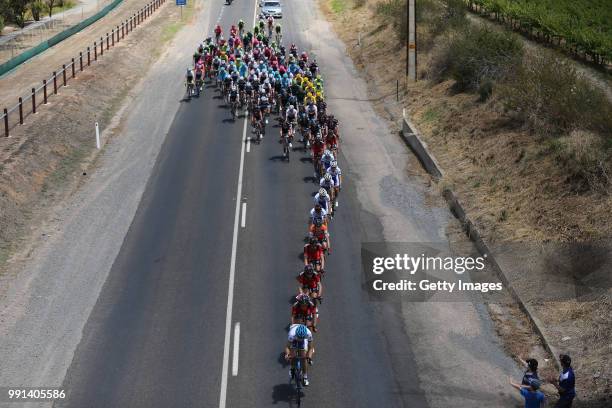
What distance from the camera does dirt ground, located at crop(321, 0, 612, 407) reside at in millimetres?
18938

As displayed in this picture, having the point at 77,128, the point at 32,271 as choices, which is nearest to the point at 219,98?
the point at 77,128

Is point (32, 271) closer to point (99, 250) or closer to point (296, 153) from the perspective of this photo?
point (99, 250)

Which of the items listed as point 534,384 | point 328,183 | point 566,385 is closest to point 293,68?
point 328,183

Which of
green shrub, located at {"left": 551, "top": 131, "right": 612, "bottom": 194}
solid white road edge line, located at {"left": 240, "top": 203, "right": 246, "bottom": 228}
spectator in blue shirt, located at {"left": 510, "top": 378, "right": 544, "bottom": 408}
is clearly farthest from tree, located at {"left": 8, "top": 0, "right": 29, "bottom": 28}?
spectator in blue shirt, located at {"left": 510, "top": 378, "right": 544, "bottom": 408}

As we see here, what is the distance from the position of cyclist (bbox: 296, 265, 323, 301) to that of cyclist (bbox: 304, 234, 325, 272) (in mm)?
1172

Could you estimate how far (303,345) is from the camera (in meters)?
16.7

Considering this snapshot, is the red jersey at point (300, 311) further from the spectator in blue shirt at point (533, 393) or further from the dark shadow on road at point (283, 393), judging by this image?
the spectator in blue shirt at point (533, 393)

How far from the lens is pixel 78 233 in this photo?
25969mm

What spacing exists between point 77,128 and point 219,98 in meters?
8.20

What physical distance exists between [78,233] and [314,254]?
313 inches

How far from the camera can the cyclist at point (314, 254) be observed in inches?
842

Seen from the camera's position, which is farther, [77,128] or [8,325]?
[77,128]

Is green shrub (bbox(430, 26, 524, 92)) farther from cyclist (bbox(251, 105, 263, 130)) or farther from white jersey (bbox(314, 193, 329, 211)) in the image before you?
white jersey (bbox(314, 193, 329, 211))

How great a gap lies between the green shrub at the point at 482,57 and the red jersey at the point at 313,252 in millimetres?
18627
